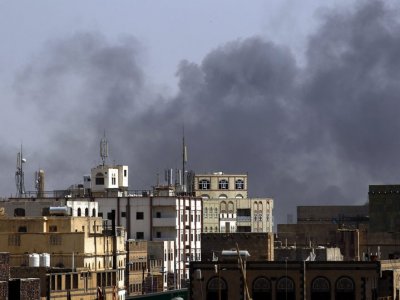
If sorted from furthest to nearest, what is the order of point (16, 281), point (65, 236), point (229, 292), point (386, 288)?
point (65, 236) → point (386, 288) → point (229, 292) → point (16, 281)

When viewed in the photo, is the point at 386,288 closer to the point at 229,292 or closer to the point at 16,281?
the point at 229,292

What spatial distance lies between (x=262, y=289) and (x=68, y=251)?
105 ft

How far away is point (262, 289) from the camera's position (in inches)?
6442

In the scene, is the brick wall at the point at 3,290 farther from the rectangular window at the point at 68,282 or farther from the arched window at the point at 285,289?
the rectangular window at the point at 68,282

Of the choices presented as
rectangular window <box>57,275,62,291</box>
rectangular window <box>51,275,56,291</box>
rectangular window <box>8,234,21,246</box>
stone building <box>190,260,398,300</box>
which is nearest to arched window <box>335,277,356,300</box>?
stone building <box>190,260,398,300</box>

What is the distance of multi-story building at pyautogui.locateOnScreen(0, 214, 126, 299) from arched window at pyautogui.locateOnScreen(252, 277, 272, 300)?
58.9 ft

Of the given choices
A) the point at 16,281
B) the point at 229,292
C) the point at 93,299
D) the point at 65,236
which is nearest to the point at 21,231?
the point at 65,236

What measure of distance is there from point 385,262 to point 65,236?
109ft

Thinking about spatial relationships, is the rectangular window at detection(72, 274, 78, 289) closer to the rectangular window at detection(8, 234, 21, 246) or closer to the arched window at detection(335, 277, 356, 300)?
the rectangular window at detection(8, 234, 21, 246)

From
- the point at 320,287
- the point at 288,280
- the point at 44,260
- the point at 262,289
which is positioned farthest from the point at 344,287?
the point at 44,260

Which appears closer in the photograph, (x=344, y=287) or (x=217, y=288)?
(x=344, y=287)

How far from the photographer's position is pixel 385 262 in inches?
6914

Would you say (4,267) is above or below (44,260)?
below

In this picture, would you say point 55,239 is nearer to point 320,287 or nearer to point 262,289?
point 262,289
